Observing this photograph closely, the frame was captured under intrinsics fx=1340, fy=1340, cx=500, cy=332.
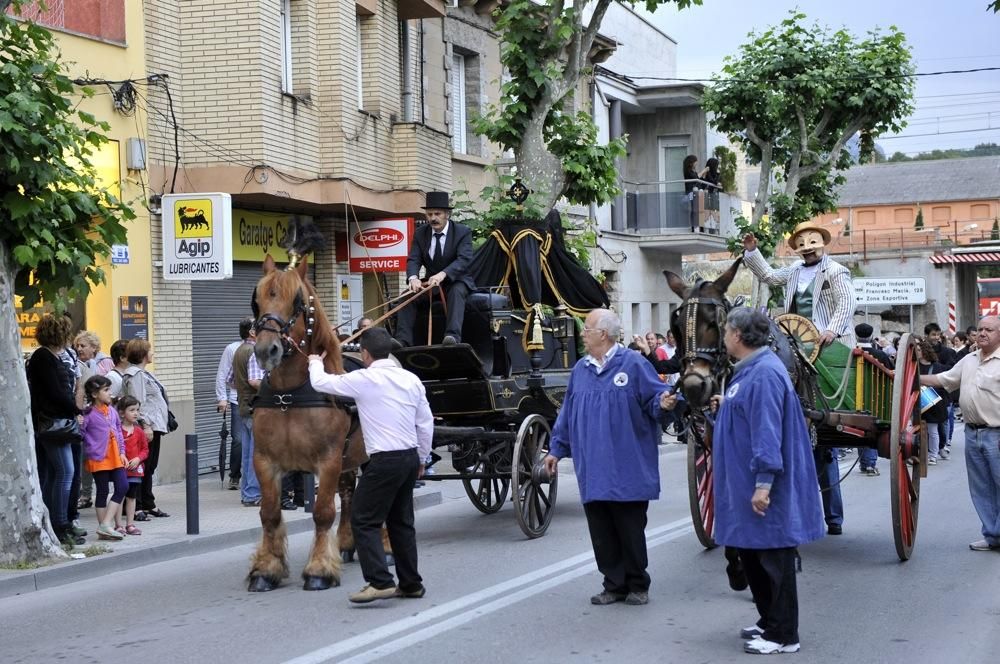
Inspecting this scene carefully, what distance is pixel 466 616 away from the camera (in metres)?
8.30

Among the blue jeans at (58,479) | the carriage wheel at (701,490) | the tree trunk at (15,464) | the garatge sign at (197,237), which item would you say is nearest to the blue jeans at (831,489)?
the carriage wheel at (701,490)

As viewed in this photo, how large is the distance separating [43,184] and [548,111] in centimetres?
1098

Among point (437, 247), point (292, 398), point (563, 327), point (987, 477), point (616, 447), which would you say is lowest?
point (987, 477)

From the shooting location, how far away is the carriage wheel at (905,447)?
31.8 ft

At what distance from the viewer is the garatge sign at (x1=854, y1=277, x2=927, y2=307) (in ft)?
128

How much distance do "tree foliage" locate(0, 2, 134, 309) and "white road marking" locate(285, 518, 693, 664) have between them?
4.25 m

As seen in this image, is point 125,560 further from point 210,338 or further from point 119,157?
point 210,338

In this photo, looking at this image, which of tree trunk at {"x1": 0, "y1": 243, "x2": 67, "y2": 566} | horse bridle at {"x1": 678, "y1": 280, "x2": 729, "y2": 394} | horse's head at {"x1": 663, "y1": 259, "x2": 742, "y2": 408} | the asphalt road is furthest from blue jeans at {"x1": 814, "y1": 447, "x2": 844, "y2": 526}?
tree trunk at {"x1": 0, "y1": 243, "x2": 67, "y2": 566}

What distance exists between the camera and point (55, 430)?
11344 mm

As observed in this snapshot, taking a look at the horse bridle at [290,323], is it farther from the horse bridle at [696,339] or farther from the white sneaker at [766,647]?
the white sneaker at [766,647]

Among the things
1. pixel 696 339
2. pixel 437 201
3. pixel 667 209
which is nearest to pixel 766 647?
pixel 696 339

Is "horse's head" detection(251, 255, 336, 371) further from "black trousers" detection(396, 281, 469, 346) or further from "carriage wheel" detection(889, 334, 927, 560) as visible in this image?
"carriage wheel" detection(889, 334, 927, 560)

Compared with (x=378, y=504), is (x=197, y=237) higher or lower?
higher

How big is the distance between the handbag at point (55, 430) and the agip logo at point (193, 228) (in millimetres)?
5180
